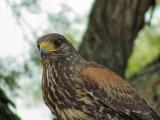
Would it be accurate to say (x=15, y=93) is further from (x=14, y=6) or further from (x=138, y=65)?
(x=138, y=65)

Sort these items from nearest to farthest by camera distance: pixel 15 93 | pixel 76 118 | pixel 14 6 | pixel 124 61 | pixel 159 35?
pixel 76 118 < pixel 15 93 < pixel 14 6 < pixel 124 61 < pixel 159 35

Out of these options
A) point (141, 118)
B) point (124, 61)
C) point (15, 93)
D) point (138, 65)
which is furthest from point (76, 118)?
point (138, 65)

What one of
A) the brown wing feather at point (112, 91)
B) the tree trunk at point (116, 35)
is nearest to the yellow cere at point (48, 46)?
the brown wing feather at point (112, 91)

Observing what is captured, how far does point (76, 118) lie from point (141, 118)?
0.74 metres

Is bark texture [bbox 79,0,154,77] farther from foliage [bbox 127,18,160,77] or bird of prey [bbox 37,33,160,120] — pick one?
bird of prey [bbox 37,33,160,120]

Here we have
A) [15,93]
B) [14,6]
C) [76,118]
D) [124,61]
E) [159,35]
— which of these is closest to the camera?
[76,118]

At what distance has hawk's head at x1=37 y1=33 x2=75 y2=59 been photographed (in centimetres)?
761

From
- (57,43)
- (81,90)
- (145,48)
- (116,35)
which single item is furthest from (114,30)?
(81,90)

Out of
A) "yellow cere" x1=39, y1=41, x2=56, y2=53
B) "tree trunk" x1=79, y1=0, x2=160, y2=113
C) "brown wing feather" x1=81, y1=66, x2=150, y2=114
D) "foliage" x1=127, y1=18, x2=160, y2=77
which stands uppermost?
"foliage" x1=127, y1=18, x2=160, y2=77

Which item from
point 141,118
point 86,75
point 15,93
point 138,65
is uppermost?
point 138,65

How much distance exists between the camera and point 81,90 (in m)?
7.41

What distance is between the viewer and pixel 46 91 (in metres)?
7.52

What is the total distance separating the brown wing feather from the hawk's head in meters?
0.37

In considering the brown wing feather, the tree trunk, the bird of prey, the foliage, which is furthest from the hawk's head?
the foliage
